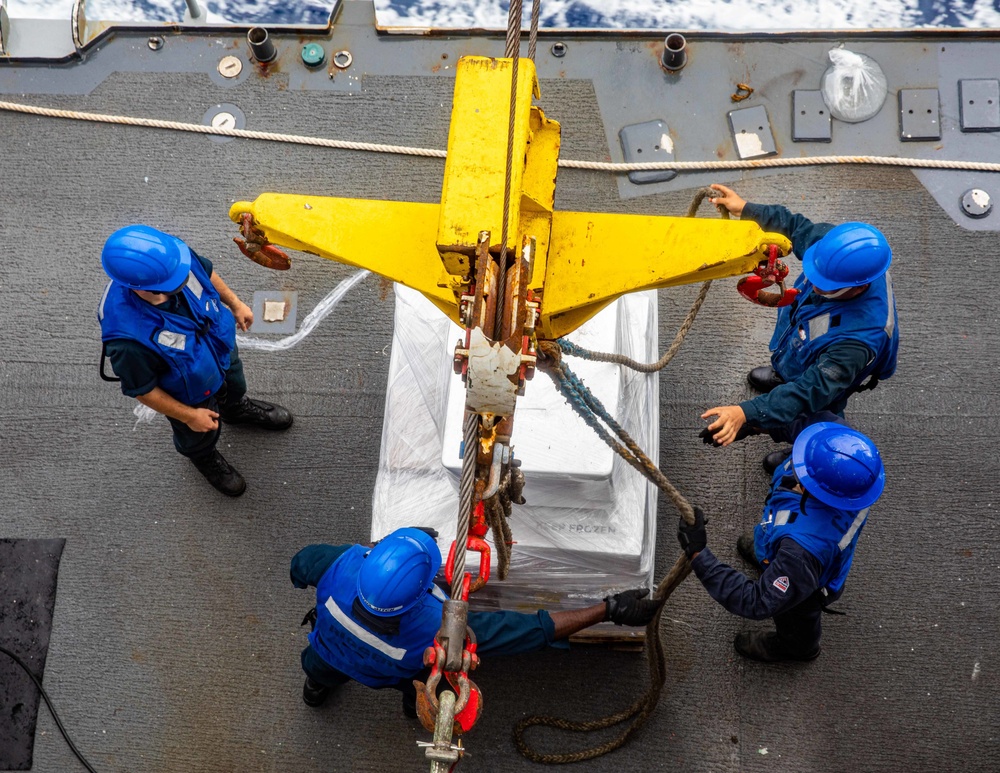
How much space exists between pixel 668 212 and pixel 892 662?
2.23 meters

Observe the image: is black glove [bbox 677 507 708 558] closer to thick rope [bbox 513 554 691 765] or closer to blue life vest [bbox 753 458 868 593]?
Answer: blue life vest [bbox 753 458 868 593]

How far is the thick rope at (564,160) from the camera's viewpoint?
4008 millimetres

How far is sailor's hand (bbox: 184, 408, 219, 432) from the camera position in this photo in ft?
10.3

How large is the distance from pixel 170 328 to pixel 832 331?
237cm

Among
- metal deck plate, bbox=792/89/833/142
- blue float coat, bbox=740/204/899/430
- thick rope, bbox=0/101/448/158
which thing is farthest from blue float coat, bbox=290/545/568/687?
metal deck plate, bbox=792/89/833/142

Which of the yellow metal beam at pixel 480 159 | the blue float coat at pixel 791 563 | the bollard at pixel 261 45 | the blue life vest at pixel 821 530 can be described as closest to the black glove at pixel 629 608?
the blue float coat at pixel 791 563

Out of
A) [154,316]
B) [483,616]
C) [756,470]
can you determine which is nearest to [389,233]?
[154,316]

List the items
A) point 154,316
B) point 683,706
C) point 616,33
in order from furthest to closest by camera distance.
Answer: point 616,33 → point 683,706 → point 154,316

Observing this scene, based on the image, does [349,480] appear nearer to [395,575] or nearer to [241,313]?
[241,313]

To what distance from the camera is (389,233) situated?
2.33 meters

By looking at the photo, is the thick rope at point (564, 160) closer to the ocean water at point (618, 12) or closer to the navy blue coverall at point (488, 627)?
the ocean water at point (618, 12)

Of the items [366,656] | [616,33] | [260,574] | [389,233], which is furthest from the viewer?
[616,33]

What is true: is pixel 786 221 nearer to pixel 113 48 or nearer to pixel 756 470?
pixel 756 470

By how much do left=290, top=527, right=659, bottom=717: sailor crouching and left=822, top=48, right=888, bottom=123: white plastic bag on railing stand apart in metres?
2.71
